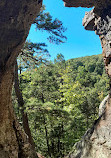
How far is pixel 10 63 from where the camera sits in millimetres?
2619

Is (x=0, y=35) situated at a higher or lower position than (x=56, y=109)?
higher

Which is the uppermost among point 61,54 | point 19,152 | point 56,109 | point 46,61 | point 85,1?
point 61,54

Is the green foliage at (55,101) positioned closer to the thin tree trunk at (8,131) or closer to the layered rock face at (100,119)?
the layered rock face at (100,119)

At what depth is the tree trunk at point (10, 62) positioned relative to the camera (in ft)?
8.14

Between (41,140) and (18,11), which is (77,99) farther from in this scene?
(18,11)

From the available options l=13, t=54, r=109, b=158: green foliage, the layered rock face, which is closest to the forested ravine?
the layered rock face

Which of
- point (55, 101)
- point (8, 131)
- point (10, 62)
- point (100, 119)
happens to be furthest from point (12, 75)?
point (55, 101)

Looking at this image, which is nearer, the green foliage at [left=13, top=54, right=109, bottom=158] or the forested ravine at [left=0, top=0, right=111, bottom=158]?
the forested ravine at [left=0, top=0, right=111, bottom=158]

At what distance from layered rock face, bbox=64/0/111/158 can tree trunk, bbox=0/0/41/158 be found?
6.73ft

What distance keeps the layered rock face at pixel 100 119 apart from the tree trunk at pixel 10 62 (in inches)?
80.8

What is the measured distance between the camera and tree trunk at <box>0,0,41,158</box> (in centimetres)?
248

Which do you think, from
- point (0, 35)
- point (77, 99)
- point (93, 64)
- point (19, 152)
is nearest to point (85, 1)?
point (0, 35)

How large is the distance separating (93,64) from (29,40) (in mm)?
53132

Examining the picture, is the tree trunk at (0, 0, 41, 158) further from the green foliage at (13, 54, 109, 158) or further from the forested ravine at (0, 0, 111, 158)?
the green foliage at (13, 54, 109, 158)
